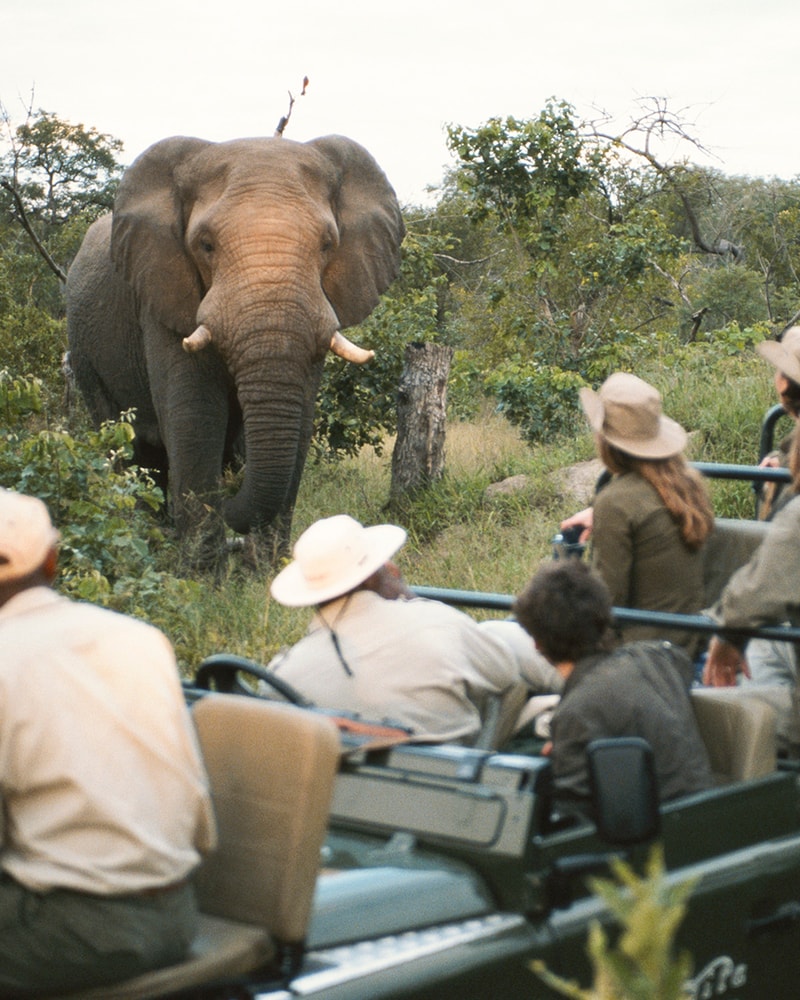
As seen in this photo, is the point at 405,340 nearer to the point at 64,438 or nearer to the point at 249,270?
the point at 249,270

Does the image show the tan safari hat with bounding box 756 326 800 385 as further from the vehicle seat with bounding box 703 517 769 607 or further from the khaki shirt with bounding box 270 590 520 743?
the khaki shirt with bounding box 270 590 520 743

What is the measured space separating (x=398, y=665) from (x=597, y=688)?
0.69m

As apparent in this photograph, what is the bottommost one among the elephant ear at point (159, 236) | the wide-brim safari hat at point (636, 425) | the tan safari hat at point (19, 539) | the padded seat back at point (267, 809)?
the padded seat back at point (267, 809)

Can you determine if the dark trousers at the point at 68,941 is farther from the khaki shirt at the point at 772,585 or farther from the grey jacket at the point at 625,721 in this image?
the khaki shirt at the point at 772,585

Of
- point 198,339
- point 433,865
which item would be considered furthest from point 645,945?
point 198,339

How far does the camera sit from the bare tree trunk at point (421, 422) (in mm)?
11859

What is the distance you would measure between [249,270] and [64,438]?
2.41 metres

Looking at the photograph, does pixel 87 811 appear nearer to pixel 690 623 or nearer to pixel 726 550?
pixel 690 623

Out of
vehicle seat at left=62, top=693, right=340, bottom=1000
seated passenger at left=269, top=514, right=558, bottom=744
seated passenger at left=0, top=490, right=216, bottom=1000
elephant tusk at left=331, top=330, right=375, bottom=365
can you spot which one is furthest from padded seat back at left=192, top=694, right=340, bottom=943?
elephant tusk at left=331, top=330, right=375, bottom=365

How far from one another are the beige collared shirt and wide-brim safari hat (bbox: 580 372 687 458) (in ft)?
7.99

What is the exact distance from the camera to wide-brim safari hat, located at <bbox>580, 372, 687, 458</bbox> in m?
4.83

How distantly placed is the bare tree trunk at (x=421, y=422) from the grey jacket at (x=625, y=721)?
8236 millimetres

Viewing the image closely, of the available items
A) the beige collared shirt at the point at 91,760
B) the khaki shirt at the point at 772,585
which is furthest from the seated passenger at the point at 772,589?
the beige collared shirt at the point at 91,760

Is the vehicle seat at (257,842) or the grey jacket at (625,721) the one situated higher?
the grey jacket at (625,721)
